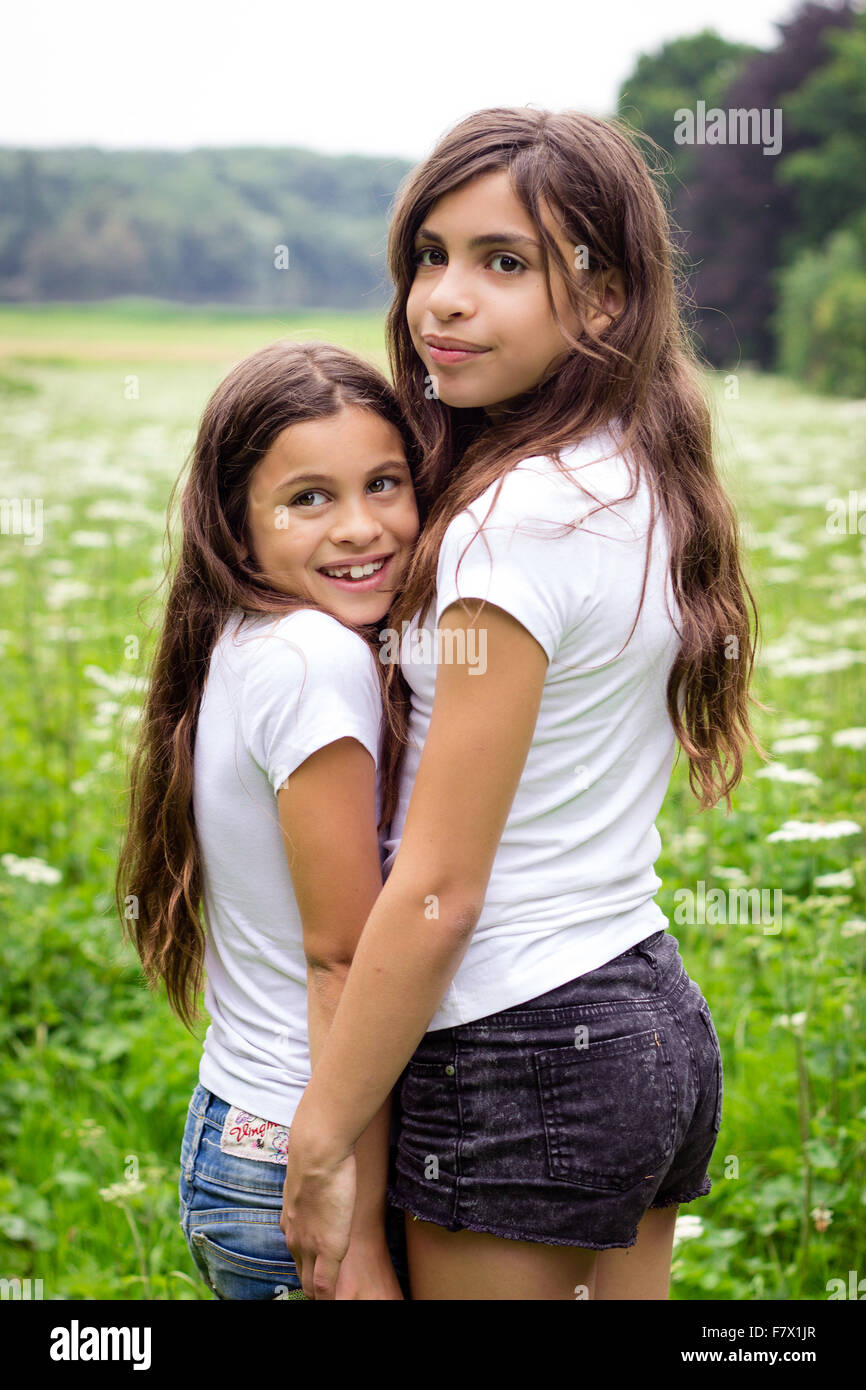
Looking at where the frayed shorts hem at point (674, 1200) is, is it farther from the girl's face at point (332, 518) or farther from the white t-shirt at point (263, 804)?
the girl's face at point (332, 518)

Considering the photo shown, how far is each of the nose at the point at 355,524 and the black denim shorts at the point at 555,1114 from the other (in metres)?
0.60

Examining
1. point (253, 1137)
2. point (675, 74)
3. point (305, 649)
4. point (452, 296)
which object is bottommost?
point (253, 1137)

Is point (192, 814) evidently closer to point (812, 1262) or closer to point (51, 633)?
point (812, 1262)

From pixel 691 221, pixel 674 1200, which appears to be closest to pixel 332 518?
pixel 674 1200

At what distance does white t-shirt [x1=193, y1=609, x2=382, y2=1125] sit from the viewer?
1.43 metres

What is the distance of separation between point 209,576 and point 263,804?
317 mm

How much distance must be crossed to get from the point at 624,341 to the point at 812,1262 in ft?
6.24

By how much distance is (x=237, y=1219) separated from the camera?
4.91 feet

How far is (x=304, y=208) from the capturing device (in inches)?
1593

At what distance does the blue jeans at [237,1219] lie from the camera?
4.87ft

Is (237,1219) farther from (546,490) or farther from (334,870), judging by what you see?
(546,490)

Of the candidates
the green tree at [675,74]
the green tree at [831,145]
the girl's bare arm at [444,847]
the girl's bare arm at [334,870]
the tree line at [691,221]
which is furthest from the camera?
the green tree at [675,74]

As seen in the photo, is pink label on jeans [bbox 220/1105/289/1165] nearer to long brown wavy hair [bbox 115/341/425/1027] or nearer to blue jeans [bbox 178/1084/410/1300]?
blue jeans [bbox 178/1084/410/1300]

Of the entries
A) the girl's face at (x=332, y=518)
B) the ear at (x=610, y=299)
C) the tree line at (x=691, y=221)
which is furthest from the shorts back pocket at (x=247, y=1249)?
the tree line at (x=691, y=221)
